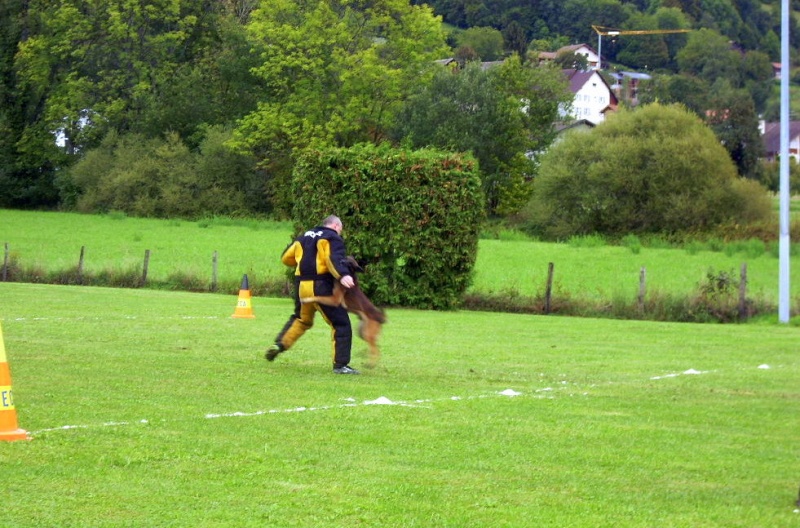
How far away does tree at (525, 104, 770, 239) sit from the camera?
180ft

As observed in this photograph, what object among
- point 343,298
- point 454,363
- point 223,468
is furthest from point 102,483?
point 454,363

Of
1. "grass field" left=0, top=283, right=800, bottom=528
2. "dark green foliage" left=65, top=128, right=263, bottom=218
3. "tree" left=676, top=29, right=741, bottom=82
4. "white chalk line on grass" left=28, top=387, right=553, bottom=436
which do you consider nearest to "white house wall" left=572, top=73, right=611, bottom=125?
"tree" left=676, top=29, right=741, bottom=82

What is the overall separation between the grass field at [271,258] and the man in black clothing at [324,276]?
611 inches

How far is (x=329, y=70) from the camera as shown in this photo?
7038 cm

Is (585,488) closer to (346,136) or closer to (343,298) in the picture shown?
(343,298)

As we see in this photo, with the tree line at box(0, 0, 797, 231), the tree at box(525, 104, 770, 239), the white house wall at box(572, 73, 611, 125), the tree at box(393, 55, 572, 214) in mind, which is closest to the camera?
the tree at box(525, 104, 770, 239)

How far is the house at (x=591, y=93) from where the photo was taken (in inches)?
5423

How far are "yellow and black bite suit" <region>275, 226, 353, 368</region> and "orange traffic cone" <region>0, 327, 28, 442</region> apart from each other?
5.56 m

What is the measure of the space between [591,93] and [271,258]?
103126 mm

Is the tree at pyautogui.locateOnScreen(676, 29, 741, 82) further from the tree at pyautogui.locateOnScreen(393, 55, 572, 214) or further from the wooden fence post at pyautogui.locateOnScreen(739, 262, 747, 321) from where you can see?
the wooden fence post at pyautogui.locateOnScreen(739, 262, 747, 321)

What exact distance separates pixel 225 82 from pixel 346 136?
10162 mm

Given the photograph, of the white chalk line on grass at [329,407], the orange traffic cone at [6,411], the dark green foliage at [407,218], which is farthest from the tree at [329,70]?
the orange traffic cone at [6,411]

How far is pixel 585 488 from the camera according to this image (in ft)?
26.4

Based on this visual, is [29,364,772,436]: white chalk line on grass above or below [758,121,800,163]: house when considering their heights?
below
